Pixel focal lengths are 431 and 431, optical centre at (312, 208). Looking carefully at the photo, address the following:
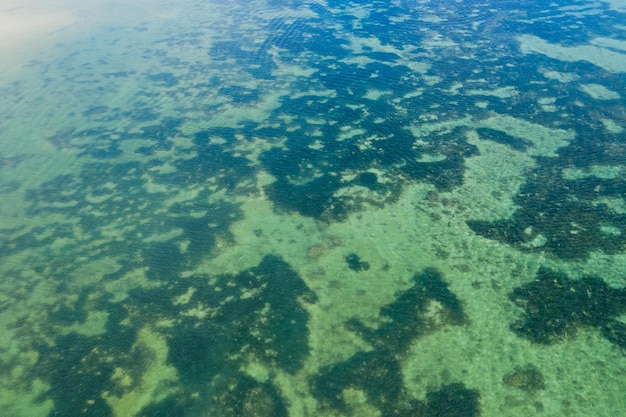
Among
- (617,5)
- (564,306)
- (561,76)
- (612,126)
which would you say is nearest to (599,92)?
(561,76)

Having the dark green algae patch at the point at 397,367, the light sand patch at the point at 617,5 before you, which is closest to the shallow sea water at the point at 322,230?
the dark green algae patch at the point at 397,367

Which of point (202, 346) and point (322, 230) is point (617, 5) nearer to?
point (322, 230)

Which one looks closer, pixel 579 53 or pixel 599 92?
pixel 599 92

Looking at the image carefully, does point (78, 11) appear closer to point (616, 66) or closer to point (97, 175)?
point (97, 175)

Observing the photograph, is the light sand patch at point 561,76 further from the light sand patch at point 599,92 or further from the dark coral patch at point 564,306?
the dark coral patch at point 564,306

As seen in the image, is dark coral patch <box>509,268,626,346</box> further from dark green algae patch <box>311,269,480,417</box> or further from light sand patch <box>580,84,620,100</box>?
light sand patch <box>580,84,620,100</box>

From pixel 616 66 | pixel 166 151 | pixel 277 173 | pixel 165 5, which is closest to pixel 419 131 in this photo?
pixel 277 173
